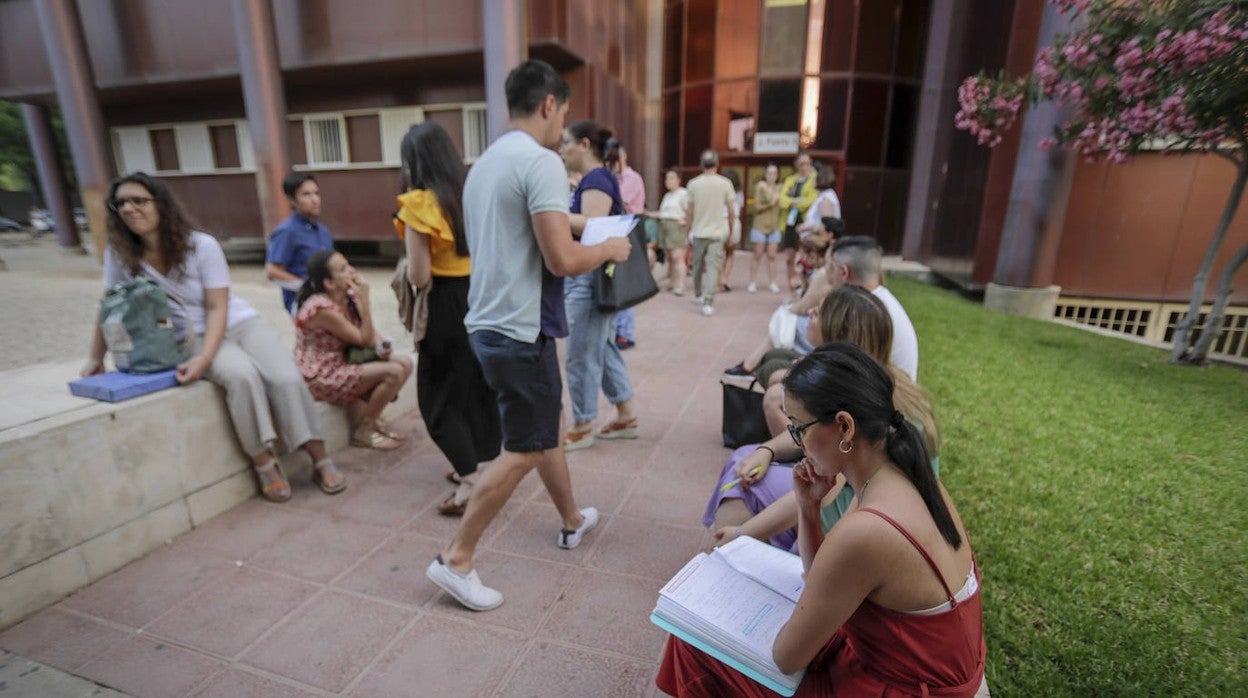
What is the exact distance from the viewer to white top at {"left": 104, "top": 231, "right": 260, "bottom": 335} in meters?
3.00

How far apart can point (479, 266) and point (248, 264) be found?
13.6m

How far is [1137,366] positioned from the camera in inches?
233

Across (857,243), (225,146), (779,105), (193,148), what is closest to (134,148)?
(193,148)

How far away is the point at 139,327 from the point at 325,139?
10.3m

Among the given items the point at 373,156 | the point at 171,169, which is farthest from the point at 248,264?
the point at 373,156

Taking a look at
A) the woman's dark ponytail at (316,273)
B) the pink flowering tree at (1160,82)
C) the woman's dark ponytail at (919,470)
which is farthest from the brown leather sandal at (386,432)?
the pink flowering tree at (1160,82)

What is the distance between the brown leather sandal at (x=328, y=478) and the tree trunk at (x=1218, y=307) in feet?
25.4

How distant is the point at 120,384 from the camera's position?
280 cm

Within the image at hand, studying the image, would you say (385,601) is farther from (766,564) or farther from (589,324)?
(589,324)

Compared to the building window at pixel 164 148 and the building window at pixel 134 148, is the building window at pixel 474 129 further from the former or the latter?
the building window at pixel 134 148

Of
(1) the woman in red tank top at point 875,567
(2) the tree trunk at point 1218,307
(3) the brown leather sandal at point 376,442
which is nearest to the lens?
(1) the woman in red tank top at point 875,567

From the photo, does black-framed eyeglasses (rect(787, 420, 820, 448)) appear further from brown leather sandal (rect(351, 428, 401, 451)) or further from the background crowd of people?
brown leather sandal (rect(351, 428, 401, 451))

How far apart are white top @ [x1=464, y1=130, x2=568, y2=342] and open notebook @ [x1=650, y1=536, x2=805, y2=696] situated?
110cm

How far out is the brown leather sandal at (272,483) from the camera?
3242 millimetres
